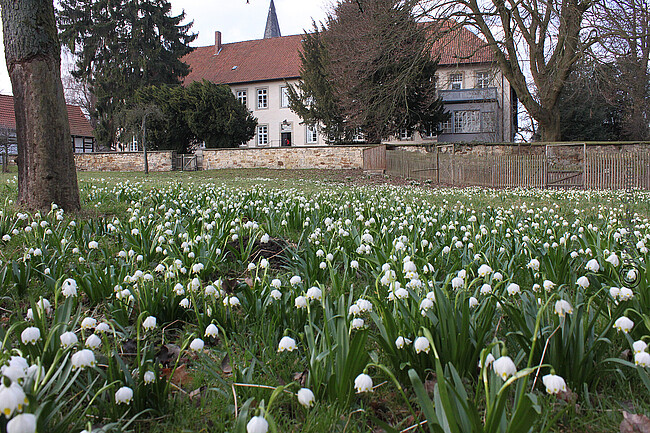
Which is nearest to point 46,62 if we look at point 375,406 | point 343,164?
point 375,406

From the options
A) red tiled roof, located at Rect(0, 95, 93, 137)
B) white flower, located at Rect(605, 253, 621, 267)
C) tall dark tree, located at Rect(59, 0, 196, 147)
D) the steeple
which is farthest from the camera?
the steeple

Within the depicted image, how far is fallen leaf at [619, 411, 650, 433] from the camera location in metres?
1.44

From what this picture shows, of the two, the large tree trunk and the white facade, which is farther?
the white facade

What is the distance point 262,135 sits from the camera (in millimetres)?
44500

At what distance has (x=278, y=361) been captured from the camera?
6.84 ft

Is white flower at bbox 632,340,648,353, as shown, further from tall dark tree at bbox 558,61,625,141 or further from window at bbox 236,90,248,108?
window at bbox 236,90,248,108

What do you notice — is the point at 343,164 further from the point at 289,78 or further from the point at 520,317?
the point at 520,317

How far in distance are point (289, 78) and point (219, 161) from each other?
53.6 ft

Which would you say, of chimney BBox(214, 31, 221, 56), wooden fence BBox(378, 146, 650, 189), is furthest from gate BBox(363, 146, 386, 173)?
chimney BBox(214, 31, 221, 56)

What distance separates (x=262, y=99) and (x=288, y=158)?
18238 millimetres

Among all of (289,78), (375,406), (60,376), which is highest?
(289,78)

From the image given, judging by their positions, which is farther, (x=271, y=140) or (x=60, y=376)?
(x=271, y=140)

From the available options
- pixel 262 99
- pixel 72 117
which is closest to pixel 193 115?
pixel 262 99

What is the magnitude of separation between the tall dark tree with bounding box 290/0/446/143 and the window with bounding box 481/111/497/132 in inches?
318
